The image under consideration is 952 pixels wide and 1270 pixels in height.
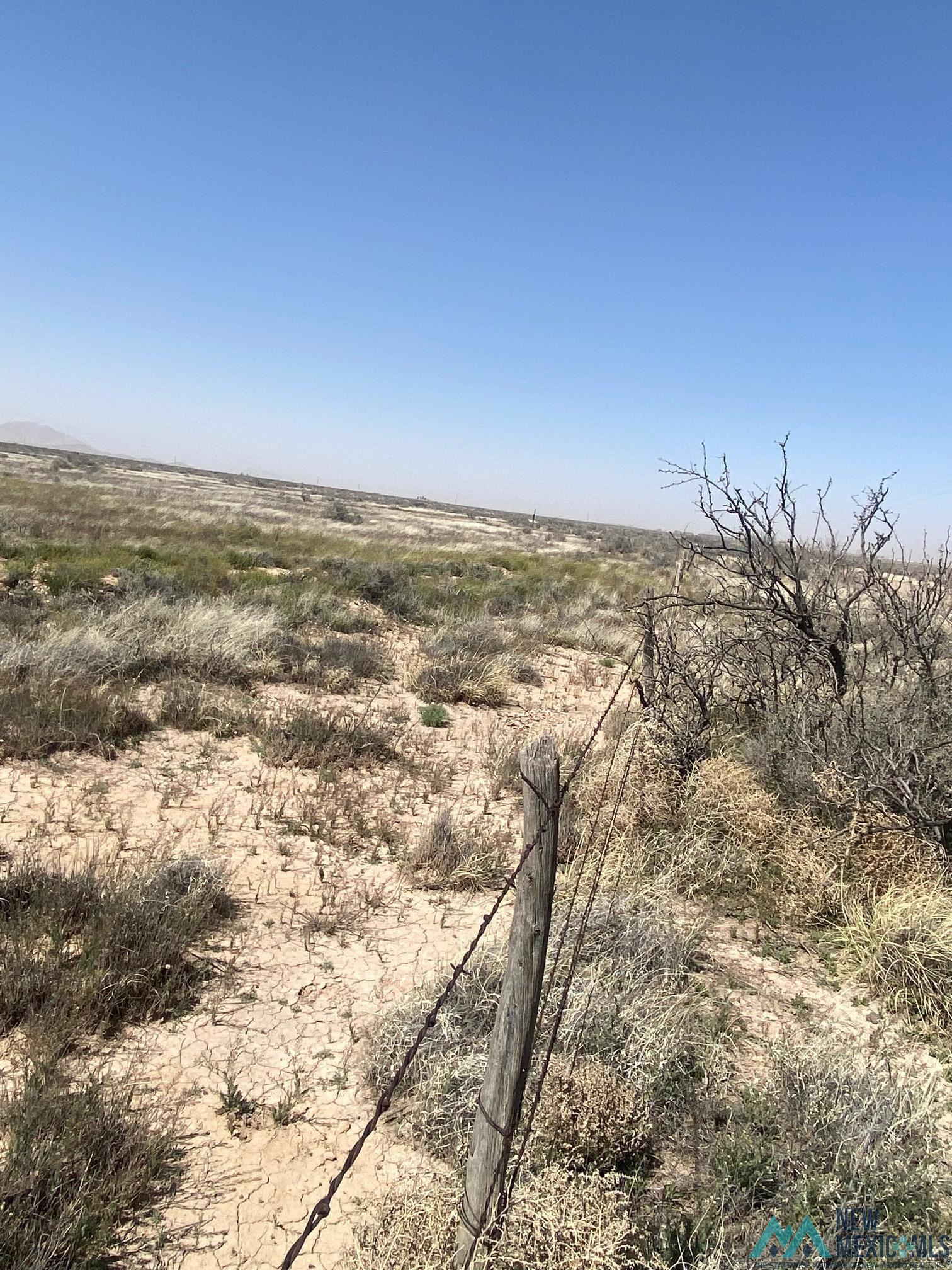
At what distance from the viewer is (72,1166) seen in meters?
2.42

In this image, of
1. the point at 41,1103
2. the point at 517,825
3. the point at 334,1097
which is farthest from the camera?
the point at 517,825

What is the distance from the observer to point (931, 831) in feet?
15.6

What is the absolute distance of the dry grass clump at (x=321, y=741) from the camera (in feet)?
22.0

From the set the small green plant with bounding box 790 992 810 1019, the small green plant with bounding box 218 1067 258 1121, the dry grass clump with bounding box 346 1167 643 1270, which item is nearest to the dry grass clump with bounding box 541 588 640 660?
the small green plant with bounding box 790 992 810 1019

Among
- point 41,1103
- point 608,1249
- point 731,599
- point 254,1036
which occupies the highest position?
point 731,599

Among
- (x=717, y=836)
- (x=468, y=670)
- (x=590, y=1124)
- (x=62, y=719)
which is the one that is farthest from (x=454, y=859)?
(x=468, y=670)

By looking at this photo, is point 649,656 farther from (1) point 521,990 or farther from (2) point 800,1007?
(1) point 521,990

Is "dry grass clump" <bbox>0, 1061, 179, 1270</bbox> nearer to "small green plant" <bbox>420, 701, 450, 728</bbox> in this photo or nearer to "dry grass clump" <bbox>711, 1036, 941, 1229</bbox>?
"dry grass clump" <bbox>711, 1036, 941, 1229</bbox>

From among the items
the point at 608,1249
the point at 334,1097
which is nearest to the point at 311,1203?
the point at 334,1097

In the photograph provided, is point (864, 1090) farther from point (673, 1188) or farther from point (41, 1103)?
point (41, 1103)

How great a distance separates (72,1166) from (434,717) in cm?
603

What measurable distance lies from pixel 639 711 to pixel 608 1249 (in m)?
5.40

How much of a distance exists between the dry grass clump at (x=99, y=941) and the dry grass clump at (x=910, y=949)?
150 inches

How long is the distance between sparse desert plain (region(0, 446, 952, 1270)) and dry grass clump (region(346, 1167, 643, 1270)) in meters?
0.01
